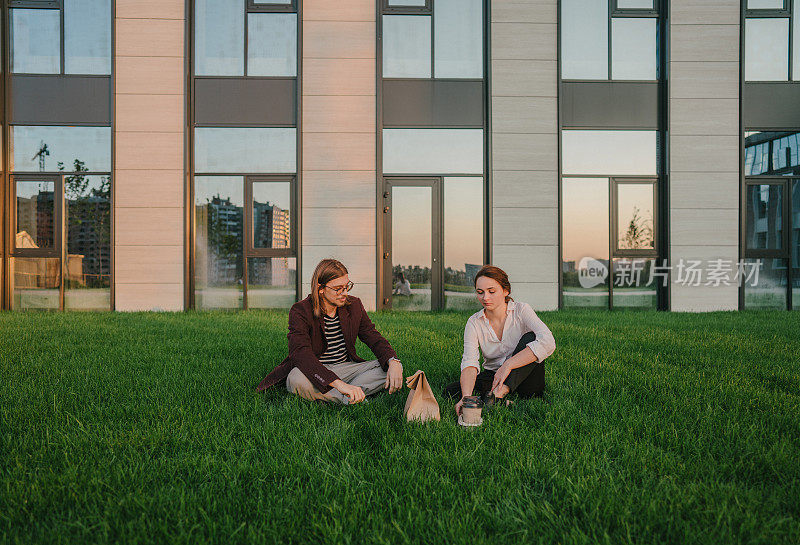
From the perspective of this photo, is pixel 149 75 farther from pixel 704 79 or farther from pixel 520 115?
pixel 704 79

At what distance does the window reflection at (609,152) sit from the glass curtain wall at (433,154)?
2.08 meters

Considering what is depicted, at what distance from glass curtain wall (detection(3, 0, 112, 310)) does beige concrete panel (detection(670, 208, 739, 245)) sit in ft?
42.2

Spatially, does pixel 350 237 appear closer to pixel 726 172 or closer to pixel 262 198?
pixel 262 198

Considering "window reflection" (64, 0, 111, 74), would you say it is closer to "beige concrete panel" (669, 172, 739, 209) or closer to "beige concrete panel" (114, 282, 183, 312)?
"beige concrete panel" (114, 282, 183, 312)

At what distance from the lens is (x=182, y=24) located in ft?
38.2

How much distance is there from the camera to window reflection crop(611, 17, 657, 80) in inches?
476

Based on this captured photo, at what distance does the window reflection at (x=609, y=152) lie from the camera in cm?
1205

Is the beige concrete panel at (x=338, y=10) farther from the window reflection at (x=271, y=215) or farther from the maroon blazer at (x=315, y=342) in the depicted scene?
the maroon blazer at (x=315, y=342)

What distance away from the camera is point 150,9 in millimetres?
11648

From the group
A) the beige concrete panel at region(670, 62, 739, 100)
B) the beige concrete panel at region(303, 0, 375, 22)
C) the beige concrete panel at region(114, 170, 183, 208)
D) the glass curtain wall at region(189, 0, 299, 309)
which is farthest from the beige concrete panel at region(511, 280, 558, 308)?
the beige concrete panel at region(114, 170, 183, 208)

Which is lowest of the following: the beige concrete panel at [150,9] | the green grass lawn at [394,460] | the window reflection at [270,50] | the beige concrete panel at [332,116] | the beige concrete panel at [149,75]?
the green grass lawn at [394,460]

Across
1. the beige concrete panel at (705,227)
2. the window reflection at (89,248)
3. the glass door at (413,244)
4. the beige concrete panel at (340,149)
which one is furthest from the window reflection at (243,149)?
the beige concrete panel at (705,227)

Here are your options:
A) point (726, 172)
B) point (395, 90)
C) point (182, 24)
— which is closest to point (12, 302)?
point (182, 24)

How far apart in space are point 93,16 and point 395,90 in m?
6.93
